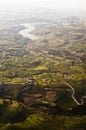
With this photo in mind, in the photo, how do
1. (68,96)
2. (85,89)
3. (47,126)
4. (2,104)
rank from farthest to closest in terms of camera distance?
1. (85,89)
2. (68,96)
3. (2,104)
4. (47,126)

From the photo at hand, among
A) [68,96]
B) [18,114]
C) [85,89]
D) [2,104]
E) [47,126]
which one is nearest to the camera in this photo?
[47,126]

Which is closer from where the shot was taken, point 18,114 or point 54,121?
point 54,121

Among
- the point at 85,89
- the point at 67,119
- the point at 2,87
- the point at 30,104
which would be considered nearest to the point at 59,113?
the point at 67,119

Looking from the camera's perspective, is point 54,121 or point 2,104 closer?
point 54,121

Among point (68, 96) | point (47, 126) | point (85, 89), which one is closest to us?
point (47, 126)

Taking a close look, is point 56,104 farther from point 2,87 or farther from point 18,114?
point 2,87

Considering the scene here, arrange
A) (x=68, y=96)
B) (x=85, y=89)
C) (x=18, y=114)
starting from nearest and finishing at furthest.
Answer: (x=18, y=114) < (x=68, y=96) < (x=85, y=89)

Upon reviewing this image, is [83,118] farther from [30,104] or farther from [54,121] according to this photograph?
[30,104]

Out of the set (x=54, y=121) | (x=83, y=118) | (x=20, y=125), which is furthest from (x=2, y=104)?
(x=83, y=118)
